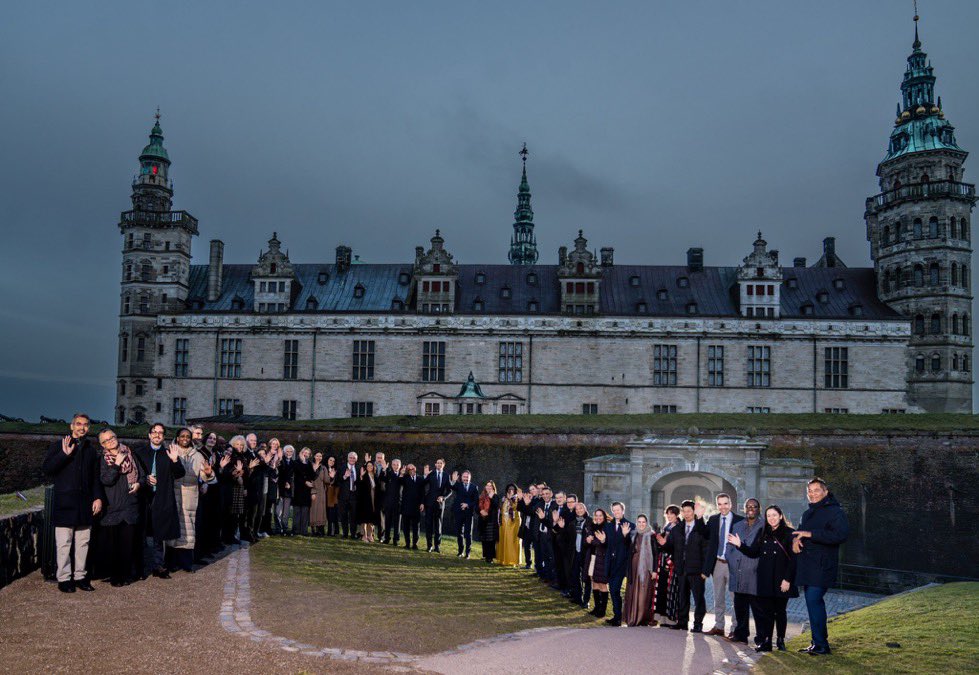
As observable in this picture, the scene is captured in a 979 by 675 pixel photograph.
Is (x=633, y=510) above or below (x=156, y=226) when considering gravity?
below

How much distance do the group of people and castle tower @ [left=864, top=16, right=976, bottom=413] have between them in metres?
31.7

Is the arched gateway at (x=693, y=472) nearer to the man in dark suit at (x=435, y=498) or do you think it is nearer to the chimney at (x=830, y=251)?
the man in dark suit at (x=435, y=498)

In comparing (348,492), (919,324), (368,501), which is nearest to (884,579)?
(368,501)

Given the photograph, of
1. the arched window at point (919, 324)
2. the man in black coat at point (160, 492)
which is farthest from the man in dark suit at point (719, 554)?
the arched window at point (919, 324)

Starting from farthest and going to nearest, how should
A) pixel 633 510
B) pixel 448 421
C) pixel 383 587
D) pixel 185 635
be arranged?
1. pixel 448 421
2. pixel 633 510
3. pixel 383 587
4. pixel 185 635

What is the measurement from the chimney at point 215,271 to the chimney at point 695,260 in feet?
90.1

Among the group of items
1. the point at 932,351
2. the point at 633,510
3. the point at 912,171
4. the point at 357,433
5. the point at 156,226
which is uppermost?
the point at 912,171

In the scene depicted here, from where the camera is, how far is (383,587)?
1186cm

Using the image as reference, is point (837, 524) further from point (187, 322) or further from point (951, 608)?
point (187, 322)

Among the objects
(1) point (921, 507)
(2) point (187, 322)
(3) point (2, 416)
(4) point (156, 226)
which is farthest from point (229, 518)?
(4) point (156, 226)

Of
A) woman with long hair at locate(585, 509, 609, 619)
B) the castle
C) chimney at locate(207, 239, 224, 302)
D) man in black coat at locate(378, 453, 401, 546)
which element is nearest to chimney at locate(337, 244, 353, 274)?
the castle

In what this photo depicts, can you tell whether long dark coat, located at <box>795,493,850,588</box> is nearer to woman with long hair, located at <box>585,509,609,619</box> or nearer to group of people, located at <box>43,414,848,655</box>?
group of people, located at <box>43,414,848,655</box>

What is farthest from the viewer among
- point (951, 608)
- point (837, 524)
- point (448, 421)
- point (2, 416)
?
point (2, 416)

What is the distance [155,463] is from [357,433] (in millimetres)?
20368
